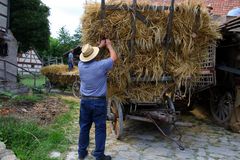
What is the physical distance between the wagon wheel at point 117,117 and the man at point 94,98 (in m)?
1.07

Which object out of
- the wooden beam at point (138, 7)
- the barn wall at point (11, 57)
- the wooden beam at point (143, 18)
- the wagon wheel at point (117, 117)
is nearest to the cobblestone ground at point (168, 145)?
the wagon wheel at point (117, 117)

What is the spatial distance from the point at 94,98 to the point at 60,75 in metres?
11.1

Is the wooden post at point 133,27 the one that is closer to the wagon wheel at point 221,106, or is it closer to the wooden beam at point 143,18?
the wooden beam at point 143,18

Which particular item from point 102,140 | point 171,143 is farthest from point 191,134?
point 102,140

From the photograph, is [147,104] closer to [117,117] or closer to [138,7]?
[117,117]

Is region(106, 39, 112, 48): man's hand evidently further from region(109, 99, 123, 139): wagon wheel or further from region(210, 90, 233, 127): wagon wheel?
region(210, 90, 233, 127): wagon wheel

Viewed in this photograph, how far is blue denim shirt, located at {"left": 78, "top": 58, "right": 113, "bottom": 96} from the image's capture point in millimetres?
5145

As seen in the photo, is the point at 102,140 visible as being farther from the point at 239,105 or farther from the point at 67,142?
the point at 239,105

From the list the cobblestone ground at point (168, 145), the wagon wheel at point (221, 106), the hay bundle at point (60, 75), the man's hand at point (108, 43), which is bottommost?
the cobblestone ground at point (168, 145)

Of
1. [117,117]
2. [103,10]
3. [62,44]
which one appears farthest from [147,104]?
[62,44]

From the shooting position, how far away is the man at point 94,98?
16.9ft

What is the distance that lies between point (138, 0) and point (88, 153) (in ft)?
9.77

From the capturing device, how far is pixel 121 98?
6.37 m

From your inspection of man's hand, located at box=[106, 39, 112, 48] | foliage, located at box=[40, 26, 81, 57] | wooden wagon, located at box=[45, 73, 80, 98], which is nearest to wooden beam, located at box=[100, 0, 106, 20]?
man's hand, located at box=[106, 39, 112, 48]
